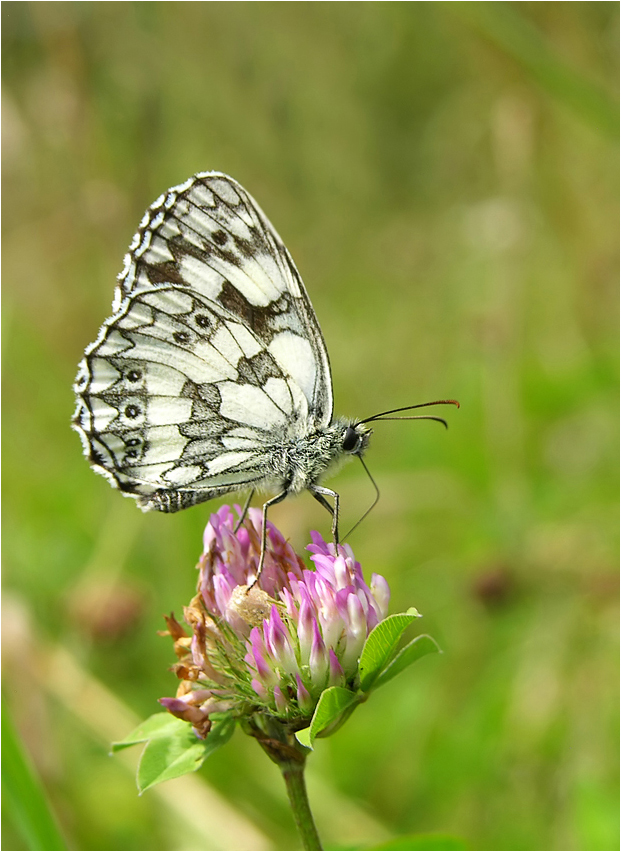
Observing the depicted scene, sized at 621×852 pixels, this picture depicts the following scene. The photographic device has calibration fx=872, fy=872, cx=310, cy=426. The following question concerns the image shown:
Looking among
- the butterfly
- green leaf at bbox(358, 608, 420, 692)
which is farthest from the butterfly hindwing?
green leaf at bbox(358, 608, 420, 692)

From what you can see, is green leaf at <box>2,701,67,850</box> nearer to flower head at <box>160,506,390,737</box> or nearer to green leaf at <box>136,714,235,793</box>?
green leaf at <box>136,714,235,793</box>

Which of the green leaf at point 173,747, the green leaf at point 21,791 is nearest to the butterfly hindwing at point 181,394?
the green leaf at point 173,747

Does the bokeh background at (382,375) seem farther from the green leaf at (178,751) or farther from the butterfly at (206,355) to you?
the butterfly at (206,355)

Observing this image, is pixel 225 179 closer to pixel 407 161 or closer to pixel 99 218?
pixel 99 218

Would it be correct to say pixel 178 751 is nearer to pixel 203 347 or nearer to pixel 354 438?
pixel 354 438

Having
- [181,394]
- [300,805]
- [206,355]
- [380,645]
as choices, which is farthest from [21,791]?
[206,355]

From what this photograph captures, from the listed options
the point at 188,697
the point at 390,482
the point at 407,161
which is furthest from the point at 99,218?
the point at 407,161
